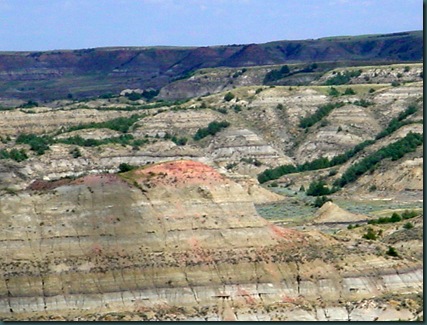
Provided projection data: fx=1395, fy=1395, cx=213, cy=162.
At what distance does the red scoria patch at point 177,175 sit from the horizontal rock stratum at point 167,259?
0.10 m

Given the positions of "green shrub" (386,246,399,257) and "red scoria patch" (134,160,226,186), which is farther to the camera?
"green shrub" (386,246,399,257)

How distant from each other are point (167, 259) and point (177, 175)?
263 inches

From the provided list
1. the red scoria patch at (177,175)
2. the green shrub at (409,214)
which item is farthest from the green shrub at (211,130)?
the red scoria patch at (177,175)

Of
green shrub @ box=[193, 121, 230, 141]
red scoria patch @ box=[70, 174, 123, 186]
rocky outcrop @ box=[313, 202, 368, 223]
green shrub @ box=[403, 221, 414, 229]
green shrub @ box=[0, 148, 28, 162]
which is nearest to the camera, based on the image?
red scoria patch @ box=[70, 174, 123, 186]

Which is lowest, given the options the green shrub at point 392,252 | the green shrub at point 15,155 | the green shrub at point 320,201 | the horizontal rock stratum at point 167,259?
the green shrub at point 320,201

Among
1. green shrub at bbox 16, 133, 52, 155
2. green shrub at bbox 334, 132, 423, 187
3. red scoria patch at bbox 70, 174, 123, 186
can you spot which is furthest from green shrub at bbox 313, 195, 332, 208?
red scoria patch at bbox 70, 174, 123, 186

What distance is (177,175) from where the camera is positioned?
77.1 metres

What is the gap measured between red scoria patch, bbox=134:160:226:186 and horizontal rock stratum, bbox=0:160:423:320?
0.32 ft

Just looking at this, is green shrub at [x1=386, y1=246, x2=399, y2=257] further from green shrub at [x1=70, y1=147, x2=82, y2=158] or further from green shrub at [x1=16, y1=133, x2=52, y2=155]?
green shrub at [x1=70, y1=147, x2=82, y2=158]

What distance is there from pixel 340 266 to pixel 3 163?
264ft

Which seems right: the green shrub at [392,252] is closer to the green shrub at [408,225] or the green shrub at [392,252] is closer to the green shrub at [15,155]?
the green shrub at [408,225]

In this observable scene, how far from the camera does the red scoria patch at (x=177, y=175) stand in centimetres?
7644

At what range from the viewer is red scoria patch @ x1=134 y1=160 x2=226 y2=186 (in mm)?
76438

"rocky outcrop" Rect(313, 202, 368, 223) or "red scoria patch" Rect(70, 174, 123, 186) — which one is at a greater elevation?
"red scoria patch" Rect(70, 174, 123, 186)
